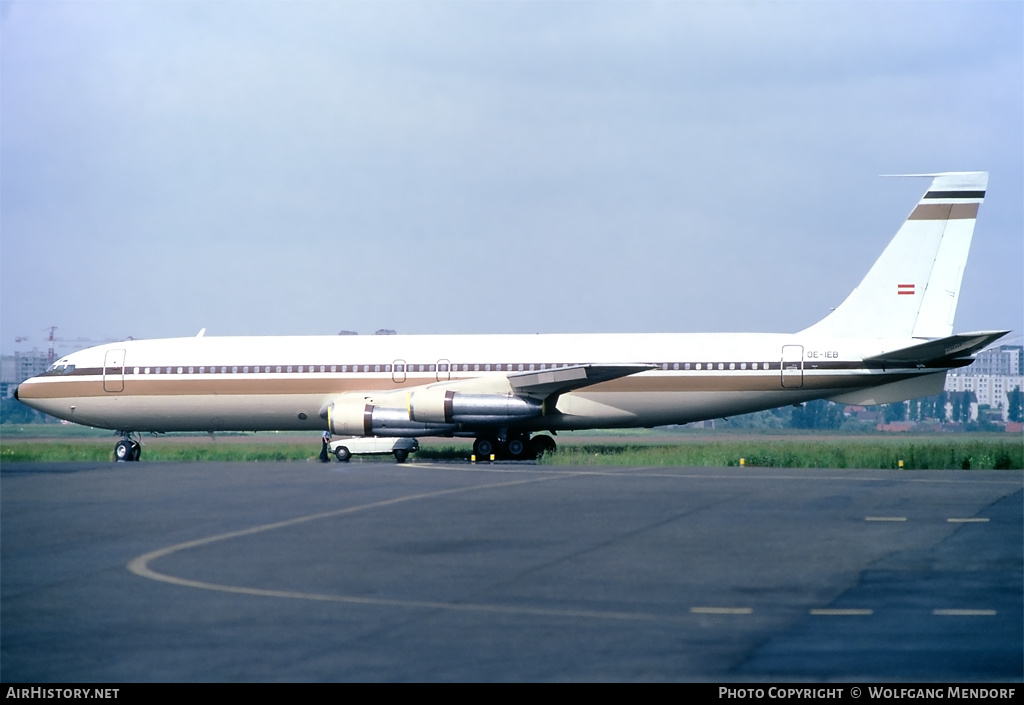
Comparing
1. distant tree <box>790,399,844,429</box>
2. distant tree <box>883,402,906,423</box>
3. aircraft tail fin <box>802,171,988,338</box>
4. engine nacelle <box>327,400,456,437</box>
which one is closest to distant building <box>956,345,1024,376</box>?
distant tree <box>883,402,906,423</box>

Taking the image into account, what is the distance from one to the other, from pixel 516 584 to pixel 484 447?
25.2 meters

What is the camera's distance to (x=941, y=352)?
34.2 meters

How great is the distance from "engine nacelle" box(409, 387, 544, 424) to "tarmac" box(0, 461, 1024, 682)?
1416 cm

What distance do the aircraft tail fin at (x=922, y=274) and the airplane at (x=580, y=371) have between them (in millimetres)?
45

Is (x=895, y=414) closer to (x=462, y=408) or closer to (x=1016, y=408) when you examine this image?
(x=1016, y=408)

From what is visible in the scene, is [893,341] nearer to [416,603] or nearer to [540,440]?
[540,440]

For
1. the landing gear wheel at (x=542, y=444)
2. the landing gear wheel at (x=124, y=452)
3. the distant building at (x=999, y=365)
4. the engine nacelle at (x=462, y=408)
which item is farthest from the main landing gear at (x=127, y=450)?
the distant building at (x=999, y=365)

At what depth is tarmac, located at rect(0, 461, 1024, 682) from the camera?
8.63 m

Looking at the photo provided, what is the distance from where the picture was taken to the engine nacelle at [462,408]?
3481 centimetres

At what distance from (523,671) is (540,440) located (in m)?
30.9

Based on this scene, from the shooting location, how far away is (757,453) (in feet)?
110

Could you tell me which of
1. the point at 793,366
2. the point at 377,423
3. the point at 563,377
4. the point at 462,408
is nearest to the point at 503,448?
the point at 462,408

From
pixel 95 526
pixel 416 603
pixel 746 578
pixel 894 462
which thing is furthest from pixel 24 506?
pixel 894 462

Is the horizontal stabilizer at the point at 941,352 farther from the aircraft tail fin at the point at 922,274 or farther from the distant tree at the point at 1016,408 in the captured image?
the distant tree at the point at 1016,408
